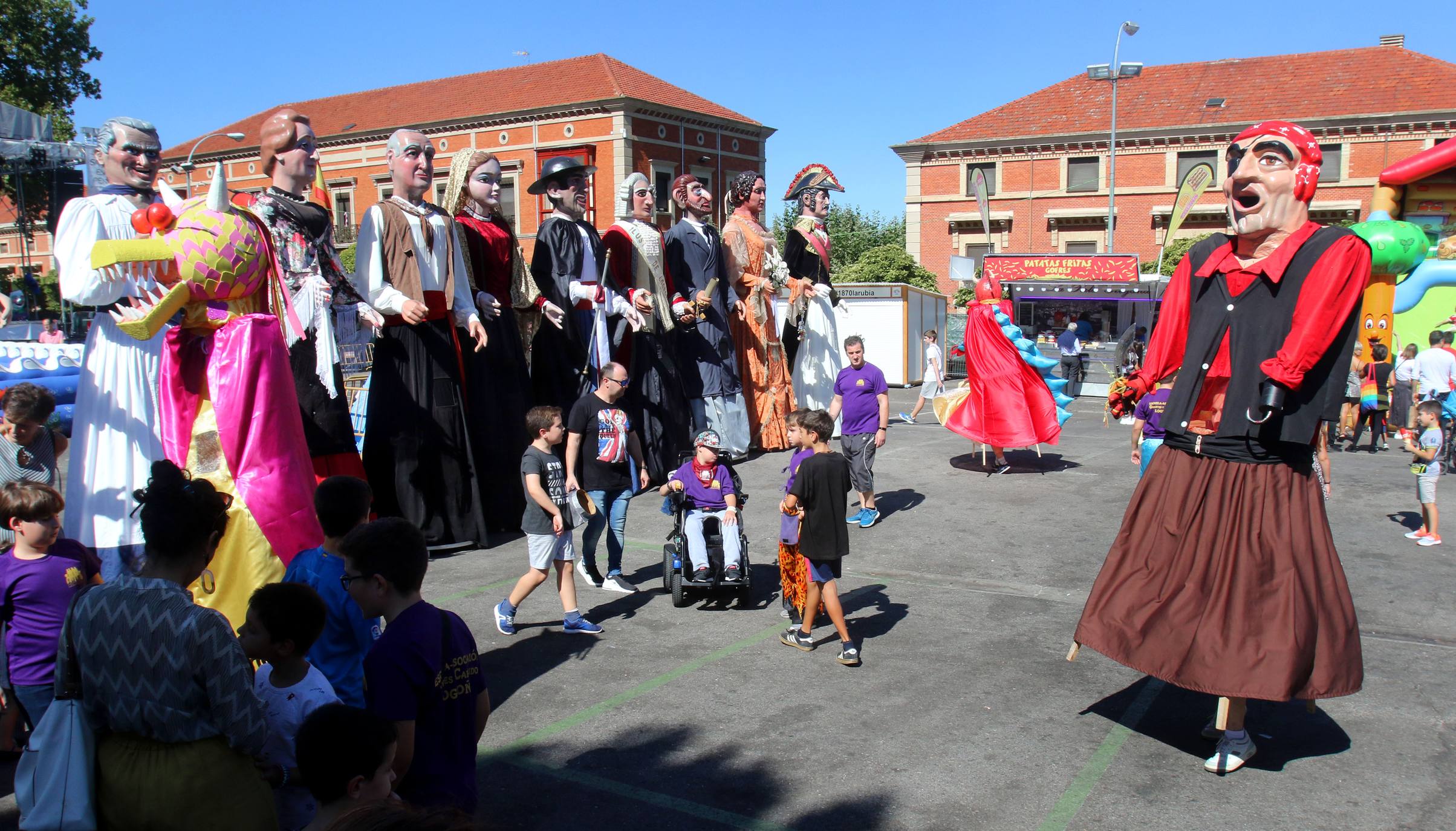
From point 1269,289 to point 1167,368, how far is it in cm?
58

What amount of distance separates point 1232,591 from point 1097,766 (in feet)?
2.93

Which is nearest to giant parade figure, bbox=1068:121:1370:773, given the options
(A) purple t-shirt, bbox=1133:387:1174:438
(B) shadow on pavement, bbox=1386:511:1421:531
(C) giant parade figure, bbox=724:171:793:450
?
(A) purple t-shirt, bbox=1133:387:1174:438

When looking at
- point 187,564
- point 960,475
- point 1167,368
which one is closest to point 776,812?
point 187,564

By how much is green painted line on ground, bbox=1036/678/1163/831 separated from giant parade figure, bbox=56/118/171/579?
4.20 m

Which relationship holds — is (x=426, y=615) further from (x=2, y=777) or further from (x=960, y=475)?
(x=960, y=475)

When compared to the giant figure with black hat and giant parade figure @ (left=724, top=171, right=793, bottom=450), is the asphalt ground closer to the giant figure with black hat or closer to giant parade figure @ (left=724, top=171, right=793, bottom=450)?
the giant figure with black hat

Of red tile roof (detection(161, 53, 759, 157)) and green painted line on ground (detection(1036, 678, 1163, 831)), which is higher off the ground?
red tile roof (detection(161, 53, 759, 157))

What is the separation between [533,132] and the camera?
41094mm

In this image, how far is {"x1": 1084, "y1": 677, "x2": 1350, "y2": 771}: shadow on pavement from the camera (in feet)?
14.1

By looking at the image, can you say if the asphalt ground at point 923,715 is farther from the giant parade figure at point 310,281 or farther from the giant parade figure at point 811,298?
the giant parade figure at point 811,298

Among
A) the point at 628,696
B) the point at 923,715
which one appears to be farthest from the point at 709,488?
the point at 923,715

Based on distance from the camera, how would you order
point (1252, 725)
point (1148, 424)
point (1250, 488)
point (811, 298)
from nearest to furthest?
point (1250, 488) → point (1252, 725) → point (1148, 424) → point (811, 298)

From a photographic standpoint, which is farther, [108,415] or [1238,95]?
[1238,95]

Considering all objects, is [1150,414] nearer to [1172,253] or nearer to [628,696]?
[628,696]
